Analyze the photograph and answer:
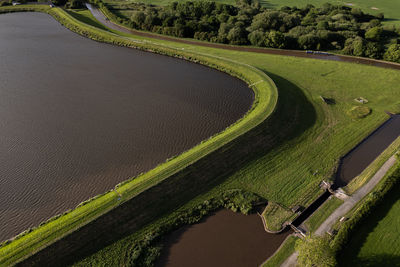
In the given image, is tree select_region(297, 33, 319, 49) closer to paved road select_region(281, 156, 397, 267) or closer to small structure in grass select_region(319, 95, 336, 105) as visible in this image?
small structure in grass select_region(319, 95, 336, 105)

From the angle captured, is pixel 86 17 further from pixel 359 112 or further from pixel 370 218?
pixel 370 218

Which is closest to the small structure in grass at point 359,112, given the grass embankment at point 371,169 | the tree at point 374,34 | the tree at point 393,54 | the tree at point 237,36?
the grass embankment at point 371,169

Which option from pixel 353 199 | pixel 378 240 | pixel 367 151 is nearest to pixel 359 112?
pixel 367 151

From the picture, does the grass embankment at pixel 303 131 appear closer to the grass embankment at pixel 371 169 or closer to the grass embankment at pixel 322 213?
the grass embankment at pixel 322 213

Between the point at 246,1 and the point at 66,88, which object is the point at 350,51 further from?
the point at 66,88

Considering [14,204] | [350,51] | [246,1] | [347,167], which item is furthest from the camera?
[246,1]

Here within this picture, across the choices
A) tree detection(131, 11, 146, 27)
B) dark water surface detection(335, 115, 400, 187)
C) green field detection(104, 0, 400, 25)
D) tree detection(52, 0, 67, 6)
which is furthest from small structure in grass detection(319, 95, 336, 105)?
tree detection(52, 0, 67, 6)

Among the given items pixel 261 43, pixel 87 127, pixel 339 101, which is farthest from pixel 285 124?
pixel 261 43
